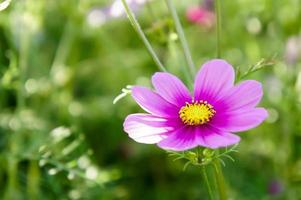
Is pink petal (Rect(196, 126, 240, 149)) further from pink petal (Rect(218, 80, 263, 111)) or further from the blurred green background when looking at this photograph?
the blurred green background

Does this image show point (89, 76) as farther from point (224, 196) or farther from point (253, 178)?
point (224, 196)

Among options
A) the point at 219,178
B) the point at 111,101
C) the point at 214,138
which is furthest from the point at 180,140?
the point at 111,101

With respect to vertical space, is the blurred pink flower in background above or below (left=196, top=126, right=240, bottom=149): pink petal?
above

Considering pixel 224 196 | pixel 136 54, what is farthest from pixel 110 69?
pixel 224 196

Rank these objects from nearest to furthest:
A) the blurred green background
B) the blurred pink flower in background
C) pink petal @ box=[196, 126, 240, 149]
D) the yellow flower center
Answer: pink petal @ box=[196, 126, 240, 149] < the yellow flower center < the blurred green background < the blurred pink flower in background

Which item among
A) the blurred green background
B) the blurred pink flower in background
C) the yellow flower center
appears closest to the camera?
the yellow flower center

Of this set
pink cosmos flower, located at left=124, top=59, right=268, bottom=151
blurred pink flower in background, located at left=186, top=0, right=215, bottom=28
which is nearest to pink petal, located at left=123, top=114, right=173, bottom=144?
pink cosmos flower, located at left=124, top=59, right=268, bottom=151

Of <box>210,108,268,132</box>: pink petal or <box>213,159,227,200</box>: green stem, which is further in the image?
<box>213,159,227,200</box>: green stem

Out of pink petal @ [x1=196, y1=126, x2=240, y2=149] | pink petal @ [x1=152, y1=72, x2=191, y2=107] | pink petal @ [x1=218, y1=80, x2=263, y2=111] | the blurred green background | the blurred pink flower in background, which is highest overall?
the blurred pink flower in background
